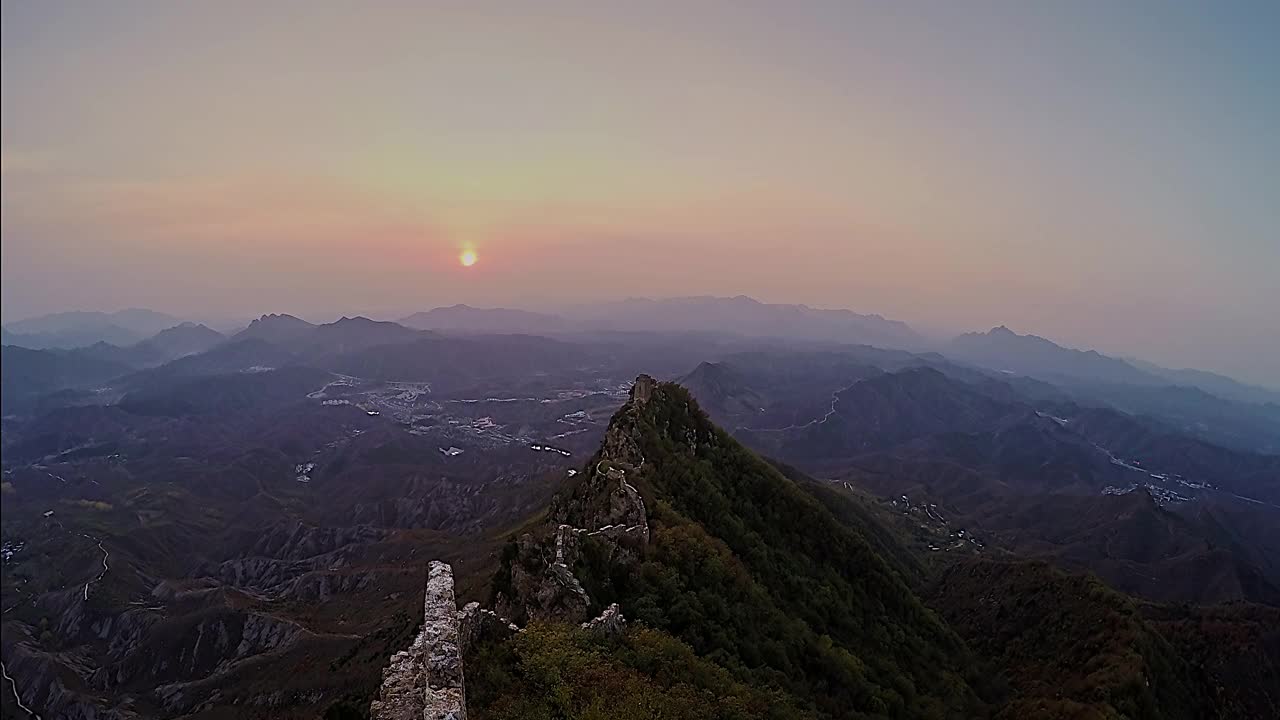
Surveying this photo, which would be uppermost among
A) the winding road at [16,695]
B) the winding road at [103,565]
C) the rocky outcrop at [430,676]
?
the rocky outcrop at [430,676]

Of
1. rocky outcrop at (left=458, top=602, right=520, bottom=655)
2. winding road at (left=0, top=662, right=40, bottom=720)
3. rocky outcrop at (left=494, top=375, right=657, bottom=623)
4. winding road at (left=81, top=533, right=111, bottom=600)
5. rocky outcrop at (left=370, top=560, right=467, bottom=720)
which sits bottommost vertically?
winding road at (left=81, top=533, right=111, bottom=600)

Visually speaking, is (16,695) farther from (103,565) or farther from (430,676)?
(430,676)

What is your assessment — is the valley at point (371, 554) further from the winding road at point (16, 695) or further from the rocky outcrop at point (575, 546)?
the winding road at point (16, 695)

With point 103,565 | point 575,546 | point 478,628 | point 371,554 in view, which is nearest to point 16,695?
point 103,565

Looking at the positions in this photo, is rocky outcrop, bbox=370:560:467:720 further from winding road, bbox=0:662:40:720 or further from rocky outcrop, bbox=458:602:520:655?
winding road, bbox=0:662:40:720

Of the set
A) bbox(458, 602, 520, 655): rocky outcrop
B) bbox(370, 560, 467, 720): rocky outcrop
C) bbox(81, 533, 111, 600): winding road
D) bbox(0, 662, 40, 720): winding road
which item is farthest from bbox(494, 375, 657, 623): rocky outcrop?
bbox(81, 533, 111, 600): winding road

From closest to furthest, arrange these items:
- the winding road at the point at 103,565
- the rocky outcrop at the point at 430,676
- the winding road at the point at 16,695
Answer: the rocky outcrop at the point at 430,676
the winding road at the point at 16,695
the winding road at the point at 103,565

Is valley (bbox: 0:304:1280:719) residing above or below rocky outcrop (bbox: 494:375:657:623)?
below

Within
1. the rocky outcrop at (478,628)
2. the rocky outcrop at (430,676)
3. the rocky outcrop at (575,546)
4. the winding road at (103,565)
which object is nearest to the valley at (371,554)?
the rocky outcrop at (575,546)
